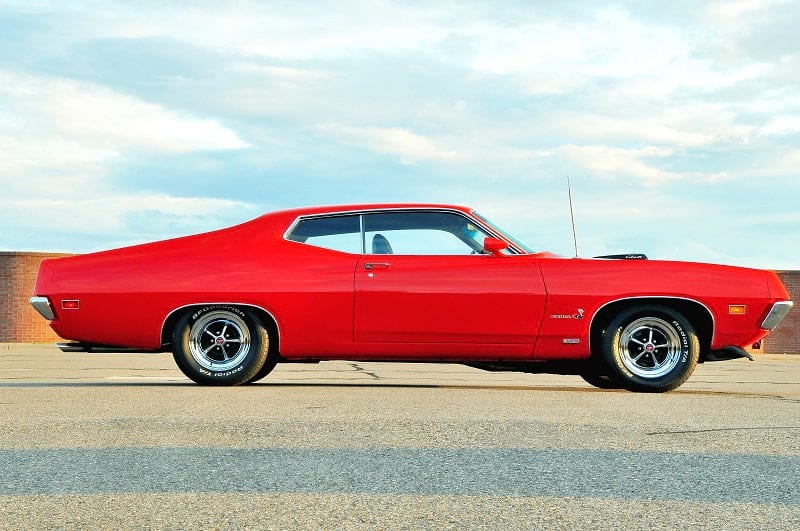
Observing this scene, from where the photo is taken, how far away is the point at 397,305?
26.4ft

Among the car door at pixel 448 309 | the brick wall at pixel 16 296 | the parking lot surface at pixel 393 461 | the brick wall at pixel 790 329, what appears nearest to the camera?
the parking lot surface at pixel 393 461

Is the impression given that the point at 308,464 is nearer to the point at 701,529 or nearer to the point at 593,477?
the point at 593,477

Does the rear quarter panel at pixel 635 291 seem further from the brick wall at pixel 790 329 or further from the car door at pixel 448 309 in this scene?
the brick wall at pixel 790 329

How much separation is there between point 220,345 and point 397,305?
1.55 m

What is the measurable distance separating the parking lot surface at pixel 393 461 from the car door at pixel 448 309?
576 mm

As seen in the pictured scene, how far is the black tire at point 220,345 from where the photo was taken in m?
8.14

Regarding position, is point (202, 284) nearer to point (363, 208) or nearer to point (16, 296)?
A: point (363, 208)

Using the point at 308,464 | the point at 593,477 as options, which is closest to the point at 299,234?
the point at 308,464

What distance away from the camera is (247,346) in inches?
323

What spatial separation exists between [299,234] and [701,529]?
5500mm

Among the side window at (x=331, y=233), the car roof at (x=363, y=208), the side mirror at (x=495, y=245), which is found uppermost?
the car roof at (x=363, y=208)

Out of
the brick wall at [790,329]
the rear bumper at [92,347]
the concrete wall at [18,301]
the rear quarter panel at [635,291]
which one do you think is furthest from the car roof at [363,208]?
the brick wall at [790,329]

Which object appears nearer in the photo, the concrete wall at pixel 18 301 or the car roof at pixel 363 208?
the car roof at pixel 363 208

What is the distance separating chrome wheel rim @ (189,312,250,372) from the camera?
8.18 m
